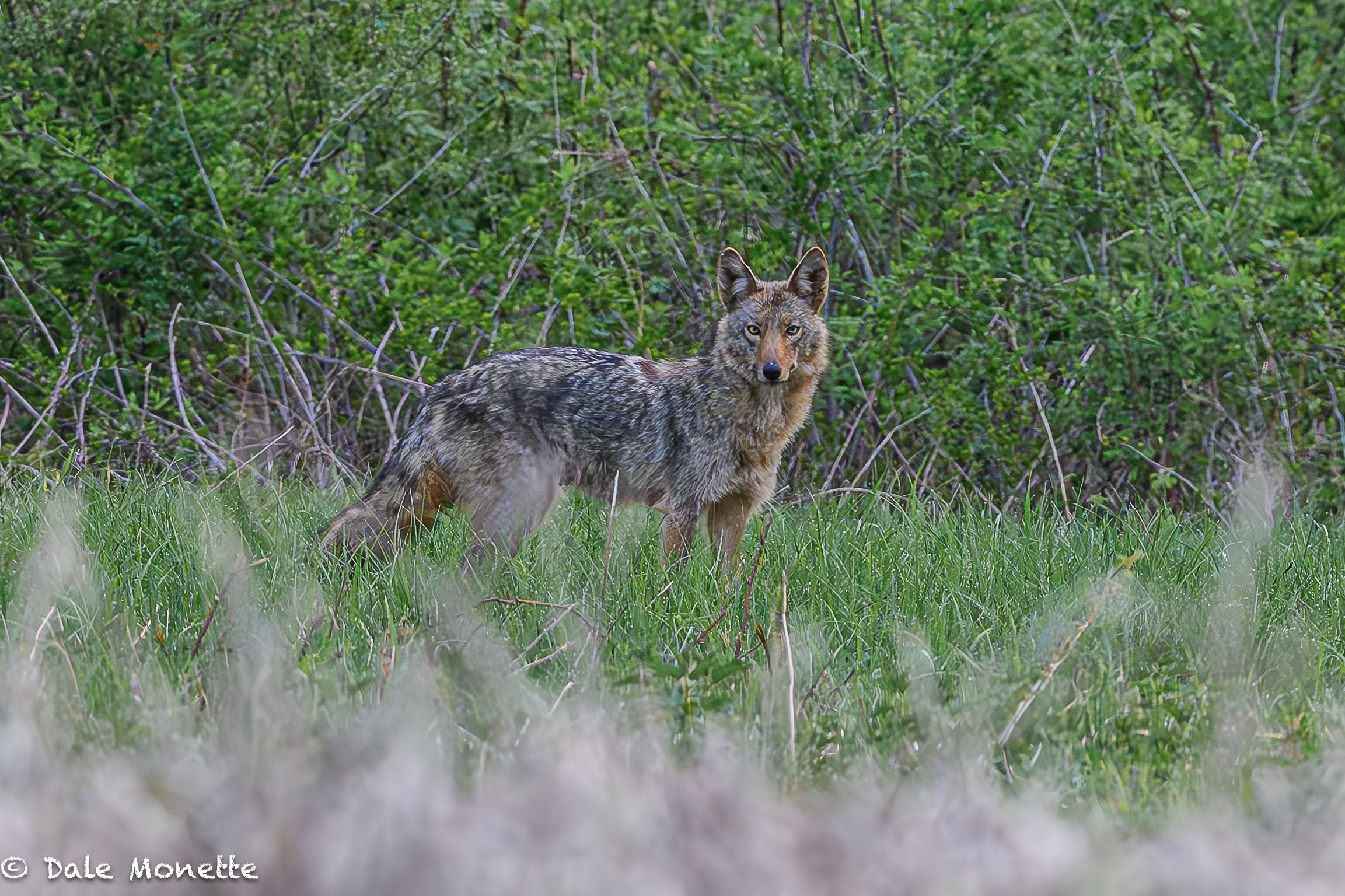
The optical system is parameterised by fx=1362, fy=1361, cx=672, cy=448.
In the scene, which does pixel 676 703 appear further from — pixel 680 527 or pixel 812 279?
pixel 812 279

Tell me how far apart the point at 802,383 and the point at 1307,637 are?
2.69 metres

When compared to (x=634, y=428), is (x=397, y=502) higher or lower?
lower

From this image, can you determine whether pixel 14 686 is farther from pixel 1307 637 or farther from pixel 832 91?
pixel 832 91

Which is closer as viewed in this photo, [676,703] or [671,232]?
[676,703]

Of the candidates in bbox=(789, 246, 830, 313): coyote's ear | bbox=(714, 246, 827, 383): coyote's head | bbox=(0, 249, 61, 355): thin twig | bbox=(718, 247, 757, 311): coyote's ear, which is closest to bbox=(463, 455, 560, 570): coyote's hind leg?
bbox=(714, 246, 827, 383): coyote's head

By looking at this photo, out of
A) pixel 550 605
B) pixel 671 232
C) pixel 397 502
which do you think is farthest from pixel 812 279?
pixel 550 605

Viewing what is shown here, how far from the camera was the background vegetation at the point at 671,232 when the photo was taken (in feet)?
25.1

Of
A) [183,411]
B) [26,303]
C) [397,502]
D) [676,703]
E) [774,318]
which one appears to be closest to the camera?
→ [676,703]

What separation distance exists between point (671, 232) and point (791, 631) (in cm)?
460

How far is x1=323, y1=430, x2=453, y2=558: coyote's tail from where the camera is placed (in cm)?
554

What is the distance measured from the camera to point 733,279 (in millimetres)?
6410

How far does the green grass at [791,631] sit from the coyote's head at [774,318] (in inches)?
32.5

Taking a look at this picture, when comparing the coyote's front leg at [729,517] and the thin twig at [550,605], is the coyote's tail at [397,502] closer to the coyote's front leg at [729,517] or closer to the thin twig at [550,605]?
the coyote's front leg at [729,517]

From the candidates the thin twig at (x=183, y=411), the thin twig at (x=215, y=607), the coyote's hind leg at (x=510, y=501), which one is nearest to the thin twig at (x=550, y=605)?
the thin twig at (x=215, y=607)
